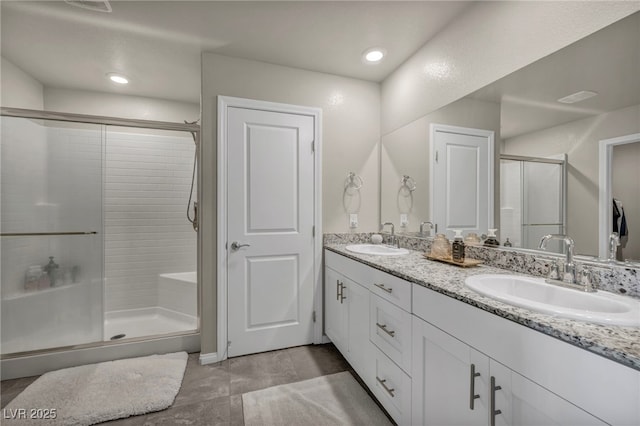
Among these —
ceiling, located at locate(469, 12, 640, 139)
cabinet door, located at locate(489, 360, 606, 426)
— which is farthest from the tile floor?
ceiling, located at locate(469, 12, 640, 139)

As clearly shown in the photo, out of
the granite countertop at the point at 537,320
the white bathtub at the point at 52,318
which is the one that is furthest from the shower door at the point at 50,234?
the granite countertop at the point at 537,320

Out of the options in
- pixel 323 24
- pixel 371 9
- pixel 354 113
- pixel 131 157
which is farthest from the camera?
pixel 131 157

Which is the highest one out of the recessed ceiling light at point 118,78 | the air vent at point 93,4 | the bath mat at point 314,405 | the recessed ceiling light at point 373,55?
the recessed ceiling light at point 373,55

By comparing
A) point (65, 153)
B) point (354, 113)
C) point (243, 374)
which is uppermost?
point (354, 113)

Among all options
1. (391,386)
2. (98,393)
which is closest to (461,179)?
(391,386)

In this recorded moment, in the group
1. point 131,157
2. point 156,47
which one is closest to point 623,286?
point 156,47

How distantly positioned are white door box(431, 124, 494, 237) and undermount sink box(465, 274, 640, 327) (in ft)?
1.61

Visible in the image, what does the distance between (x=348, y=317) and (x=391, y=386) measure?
1.86 feet

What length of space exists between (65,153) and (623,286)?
3587 mm

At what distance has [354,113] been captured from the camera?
258cm

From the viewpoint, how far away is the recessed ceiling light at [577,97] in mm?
1146

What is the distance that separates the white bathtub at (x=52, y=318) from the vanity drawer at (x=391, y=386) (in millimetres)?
2283

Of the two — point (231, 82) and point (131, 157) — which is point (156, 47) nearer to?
point (231, 82)

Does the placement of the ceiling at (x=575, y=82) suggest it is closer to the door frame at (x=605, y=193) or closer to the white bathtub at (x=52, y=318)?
the door frame at (x=605, y=193)
